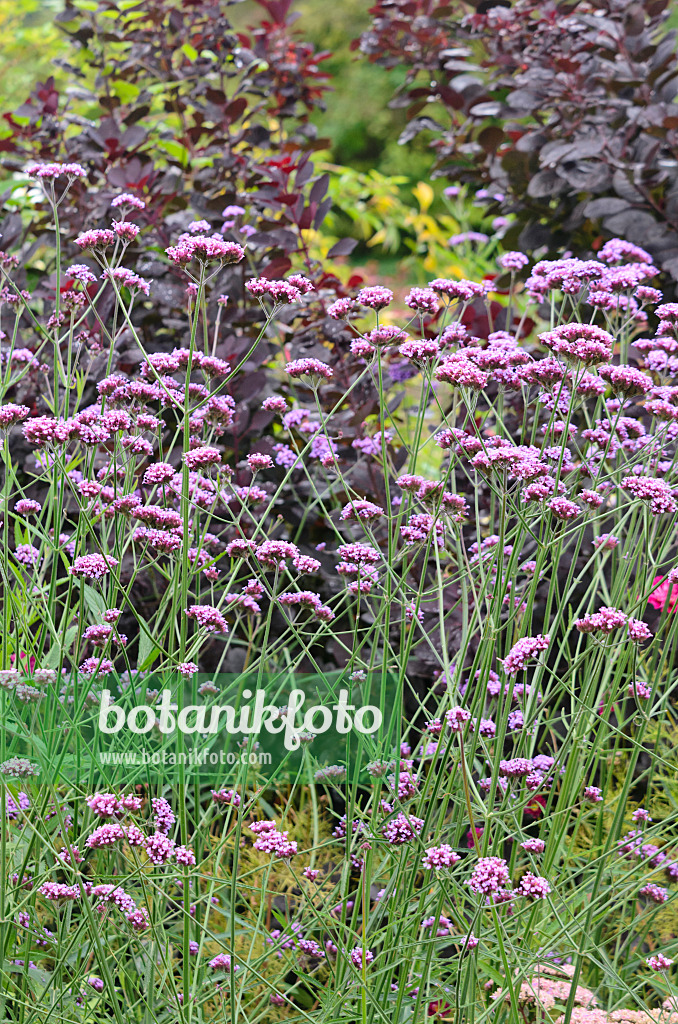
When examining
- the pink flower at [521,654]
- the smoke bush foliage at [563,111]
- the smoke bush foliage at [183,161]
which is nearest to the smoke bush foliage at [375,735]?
the pink flower at [521,654]

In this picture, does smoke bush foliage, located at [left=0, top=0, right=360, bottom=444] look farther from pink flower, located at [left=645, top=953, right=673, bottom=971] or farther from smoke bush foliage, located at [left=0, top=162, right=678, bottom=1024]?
pink flower, located at [left=645, top=953, right=673, bottom=971]

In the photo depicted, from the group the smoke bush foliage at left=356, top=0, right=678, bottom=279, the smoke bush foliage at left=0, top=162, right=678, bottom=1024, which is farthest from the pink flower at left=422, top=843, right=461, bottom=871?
the smoke bush foliage at left=356, top=0, right=678, bottom=279

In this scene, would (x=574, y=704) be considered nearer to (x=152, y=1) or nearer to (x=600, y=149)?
(x=600, y=149)

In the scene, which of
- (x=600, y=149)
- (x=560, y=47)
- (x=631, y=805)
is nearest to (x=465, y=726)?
(x=631, y=805)

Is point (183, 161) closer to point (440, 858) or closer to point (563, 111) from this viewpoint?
point (563, 111)

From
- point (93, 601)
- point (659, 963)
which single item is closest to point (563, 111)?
point (93, 601)

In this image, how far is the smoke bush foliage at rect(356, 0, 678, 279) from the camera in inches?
121

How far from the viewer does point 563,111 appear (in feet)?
10.8

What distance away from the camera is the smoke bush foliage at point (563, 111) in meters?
3.09

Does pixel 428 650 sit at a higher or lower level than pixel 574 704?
lower

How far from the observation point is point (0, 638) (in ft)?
5.95

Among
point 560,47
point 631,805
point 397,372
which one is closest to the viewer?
point 631,805

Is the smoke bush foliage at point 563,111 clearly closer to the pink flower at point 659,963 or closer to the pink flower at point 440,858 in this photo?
the pink flower at point 659,963

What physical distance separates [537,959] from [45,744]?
881mm
